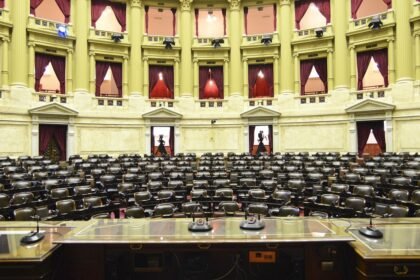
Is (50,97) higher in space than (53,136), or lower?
higher

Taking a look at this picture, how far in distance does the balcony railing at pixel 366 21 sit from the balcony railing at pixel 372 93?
3.14 m

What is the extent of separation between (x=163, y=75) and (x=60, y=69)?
5.52m

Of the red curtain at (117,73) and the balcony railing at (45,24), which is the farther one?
the red curtain at (117,73)

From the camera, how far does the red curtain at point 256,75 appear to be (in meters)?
18.3

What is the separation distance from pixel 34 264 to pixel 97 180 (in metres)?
7.41

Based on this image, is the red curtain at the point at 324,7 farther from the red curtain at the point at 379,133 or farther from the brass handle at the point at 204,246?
the brass handle at the point at 204,246

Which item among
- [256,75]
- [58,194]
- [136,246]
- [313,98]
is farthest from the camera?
[256,75]

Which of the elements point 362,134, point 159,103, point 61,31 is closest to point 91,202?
point 159,103

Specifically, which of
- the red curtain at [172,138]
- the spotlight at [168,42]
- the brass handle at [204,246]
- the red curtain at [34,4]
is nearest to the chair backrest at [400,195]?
the brass handle at [204,246]

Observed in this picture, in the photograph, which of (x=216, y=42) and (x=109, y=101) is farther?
(x=216, y=42)

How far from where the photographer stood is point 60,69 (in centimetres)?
1677

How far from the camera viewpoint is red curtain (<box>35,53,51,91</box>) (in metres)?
16.1

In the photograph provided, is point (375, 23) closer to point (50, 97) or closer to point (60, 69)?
point (60, 69)

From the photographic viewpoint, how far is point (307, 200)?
22.8 ft
